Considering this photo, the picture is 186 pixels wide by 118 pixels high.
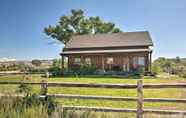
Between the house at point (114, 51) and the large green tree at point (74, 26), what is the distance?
10711mm

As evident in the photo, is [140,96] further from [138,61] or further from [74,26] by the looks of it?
[74,26]

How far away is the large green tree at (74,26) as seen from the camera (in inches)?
1674

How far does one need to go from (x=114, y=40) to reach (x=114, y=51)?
3.41 m

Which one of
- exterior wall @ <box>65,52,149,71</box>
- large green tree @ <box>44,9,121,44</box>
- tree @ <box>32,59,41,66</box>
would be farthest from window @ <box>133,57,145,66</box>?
tree @ <box>32,59,41,66</box>

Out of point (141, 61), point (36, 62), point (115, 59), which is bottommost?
point (141, 61)

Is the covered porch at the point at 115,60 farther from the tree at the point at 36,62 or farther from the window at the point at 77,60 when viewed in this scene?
the tree at the point at 36,62

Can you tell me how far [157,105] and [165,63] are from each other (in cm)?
2646

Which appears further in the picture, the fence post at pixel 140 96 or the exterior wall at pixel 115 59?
the exterior wall at pixel 115 59

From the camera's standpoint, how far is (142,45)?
2798cm

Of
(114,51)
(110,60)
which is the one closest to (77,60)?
(110,60)

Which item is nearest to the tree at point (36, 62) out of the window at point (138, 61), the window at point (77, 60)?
the window at point (77, 60)

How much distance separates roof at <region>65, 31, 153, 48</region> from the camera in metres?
29.0

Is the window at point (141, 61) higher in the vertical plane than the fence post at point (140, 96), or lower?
higher

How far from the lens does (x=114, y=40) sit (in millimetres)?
30656
